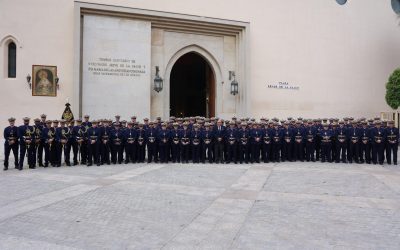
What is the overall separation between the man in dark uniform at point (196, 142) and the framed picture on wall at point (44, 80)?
7078 mm

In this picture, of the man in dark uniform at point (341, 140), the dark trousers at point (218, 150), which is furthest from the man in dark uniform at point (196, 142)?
the man in dark uniform at point (341, 140)

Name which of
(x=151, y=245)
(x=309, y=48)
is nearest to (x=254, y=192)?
(x=151, y=245)

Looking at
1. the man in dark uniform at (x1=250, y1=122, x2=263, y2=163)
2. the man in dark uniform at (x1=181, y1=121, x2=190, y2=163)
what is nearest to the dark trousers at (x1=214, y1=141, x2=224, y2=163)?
the man in dark uniform at (x1=181, y1=121, x2=190, y2=163)

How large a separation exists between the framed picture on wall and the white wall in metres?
0.24

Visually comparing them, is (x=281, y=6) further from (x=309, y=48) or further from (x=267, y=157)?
(x=267, y=157)

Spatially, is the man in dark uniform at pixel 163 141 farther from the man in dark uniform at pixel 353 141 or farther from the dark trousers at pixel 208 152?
the man in dark uniform at pixel 353 141

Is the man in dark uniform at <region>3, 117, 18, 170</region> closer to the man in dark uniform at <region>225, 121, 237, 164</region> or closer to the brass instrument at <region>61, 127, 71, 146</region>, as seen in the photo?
the brass instrument at <region>61, 127, 71, 146</region>

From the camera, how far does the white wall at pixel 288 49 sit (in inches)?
587

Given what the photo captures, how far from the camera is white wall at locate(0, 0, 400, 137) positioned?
14922 mm

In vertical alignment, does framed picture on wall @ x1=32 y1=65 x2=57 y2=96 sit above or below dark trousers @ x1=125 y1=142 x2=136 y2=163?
above

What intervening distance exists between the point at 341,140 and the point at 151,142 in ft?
23.4

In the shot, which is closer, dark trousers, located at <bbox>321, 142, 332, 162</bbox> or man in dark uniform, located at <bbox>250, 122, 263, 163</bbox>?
man in dark uniform, located at <bbox>250, 122, 263, 163</bbox>

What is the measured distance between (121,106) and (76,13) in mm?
4588

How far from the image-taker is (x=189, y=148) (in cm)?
1276
